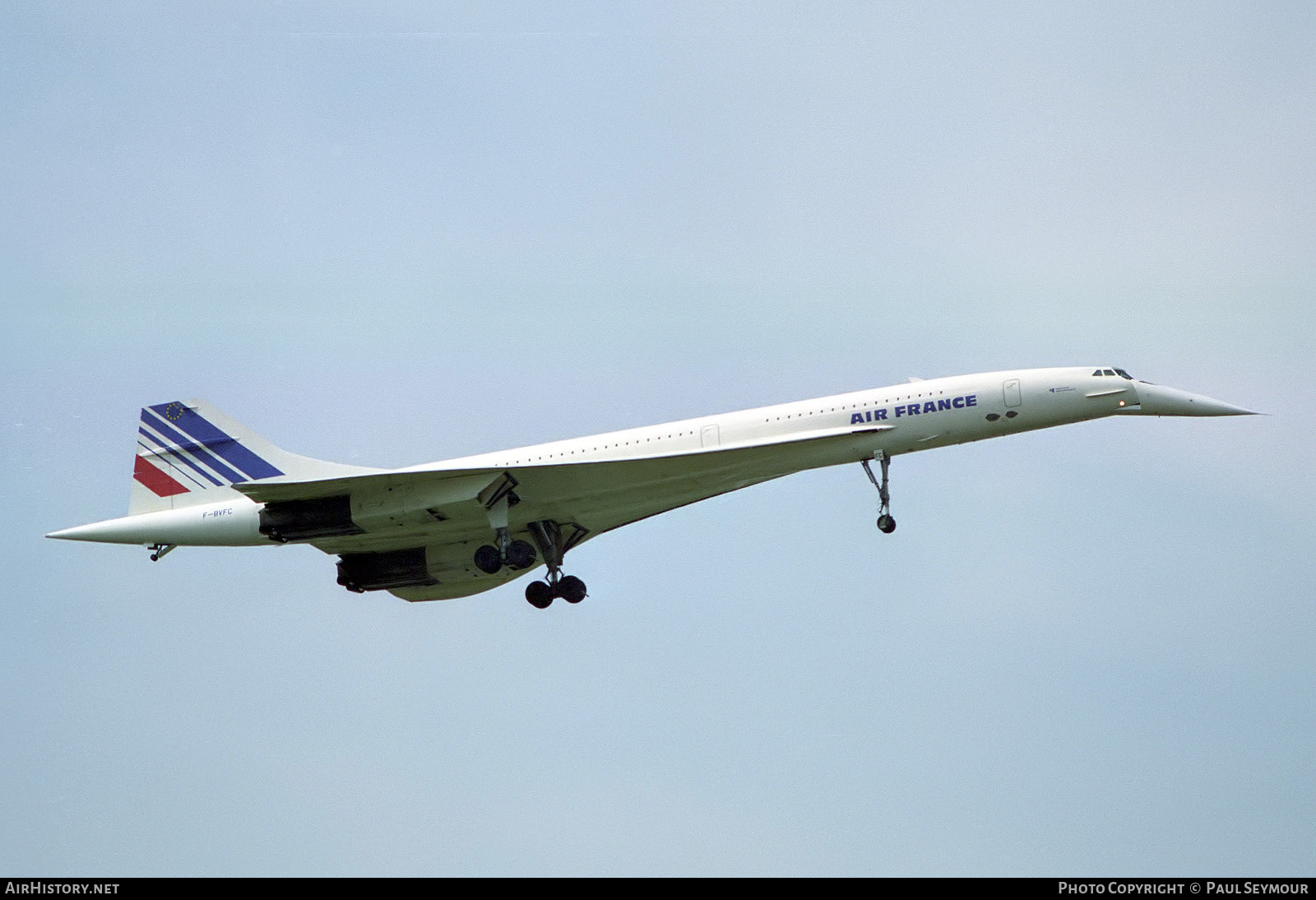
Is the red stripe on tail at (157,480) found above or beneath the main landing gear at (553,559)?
above

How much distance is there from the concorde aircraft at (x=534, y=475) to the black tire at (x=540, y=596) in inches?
0.8

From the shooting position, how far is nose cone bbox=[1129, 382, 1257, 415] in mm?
21420

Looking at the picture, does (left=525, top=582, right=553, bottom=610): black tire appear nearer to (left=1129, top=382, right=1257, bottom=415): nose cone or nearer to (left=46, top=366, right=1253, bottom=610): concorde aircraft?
(left=46, top=366, right=1253, bottom=610): concorde aircraft

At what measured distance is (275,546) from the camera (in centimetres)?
2419

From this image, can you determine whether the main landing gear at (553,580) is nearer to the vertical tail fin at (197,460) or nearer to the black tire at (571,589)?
the black tire at (571,589)

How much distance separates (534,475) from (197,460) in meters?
5.31

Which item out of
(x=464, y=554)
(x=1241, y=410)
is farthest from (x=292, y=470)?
(x=1241, y=410)

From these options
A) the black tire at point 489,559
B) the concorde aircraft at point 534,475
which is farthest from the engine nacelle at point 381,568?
the black tire at point 489,559

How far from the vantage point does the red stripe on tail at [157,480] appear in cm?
2394

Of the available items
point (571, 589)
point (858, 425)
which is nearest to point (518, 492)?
point (571, 589)

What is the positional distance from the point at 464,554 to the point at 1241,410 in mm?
11800

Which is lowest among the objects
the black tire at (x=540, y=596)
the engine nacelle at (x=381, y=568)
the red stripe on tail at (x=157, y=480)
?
the black tire at (x=540, y=596)
